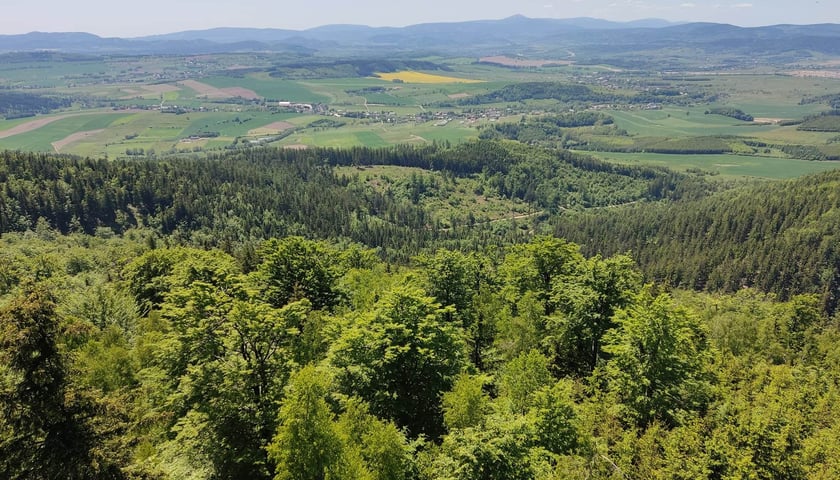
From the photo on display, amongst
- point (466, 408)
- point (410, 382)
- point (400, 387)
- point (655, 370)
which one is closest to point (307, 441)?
point (466, 408)

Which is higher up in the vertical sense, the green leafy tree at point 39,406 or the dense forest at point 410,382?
the green leafy tree at point 39,406

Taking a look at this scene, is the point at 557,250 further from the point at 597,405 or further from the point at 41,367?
the point at 41,367

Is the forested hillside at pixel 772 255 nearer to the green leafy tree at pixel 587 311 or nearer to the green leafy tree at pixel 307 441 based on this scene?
the green leafy tree at pixel 587 311

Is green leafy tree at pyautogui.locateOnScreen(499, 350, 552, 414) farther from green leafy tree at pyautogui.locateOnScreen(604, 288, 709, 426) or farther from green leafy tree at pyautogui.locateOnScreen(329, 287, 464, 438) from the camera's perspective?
green leafy tree at pyautogui.locateOnScreen(604, 288, 709, 426)

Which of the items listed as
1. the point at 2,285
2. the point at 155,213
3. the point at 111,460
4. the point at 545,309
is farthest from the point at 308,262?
the point at 155,213

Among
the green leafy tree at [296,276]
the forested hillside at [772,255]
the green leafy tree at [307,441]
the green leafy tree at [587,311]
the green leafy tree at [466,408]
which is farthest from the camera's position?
the forested hillside at [772,255]

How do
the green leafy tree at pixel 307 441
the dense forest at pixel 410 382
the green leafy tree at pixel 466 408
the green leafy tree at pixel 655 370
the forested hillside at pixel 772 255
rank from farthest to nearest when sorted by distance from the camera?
the forested hillside at pixel 772 255 < the green leafy tree at pixel 655 370 < the green leafy tree at pixel 466 408 < the green leafy tree at pixel 307 441 < the dense forest at pixel 410 382

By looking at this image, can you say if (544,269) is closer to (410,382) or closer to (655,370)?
(655,370)

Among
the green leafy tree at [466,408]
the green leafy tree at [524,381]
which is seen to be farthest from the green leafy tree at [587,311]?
the green leafy tree at [466,408]

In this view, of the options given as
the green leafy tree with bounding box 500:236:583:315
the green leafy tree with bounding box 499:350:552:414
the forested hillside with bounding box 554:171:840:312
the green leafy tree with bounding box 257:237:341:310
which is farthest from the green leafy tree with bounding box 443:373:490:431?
the forested hillside with bounding box 554:171:840:312

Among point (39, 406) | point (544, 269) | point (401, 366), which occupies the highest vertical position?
point (39, 406)

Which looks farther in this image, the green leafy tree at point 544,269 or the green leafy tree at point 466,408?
the green leafy tree at point 544,269
